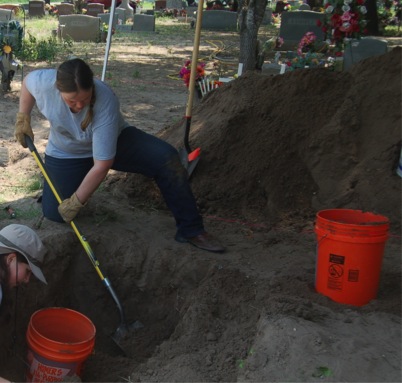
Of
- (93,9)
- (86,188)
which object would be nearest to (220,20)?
(93,9)

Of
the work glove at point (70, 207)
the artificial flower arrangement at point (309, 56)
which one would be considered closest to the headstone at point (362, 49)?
the artificial flower arrangement at point (309, 56)

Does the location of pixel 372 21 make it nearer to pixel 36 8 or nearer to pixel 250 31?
pixel 250 31

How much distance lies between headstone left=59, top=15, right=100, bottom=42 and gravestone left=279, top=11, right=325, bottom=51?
495 centimetres

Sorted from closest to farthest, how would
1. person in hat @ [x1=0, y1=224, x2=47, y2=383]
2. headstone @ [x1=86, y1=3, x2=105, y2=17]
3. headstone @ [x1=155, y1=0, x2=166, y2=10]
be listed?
person in hat @ [x1=0, y1=224, x2=47, y2=383]
headstone @ [x1=86, y1=3, x2=105, y2=17]
headstone @ [x1=155, y1=0, x2=166, y2=10]

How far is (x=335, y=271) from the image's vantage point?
12.5ft

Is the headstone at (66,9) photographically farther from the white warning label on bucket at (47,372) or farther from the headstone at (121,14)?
the white warning label on bucket at (47,372)

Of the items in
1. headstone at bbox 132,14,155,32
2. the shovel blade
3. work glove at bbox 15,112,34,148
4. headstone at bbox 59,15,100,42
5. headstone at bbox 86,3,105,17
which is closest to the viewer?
work glove at bbox 15,112,34,148

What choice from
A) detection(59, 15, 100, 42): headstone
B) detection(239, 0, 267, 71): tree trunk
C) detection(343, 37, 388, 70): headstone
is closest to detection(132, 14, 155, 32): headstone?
detection(59, 15, 100, 42): headstone

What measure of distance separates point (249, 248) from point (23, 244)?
179cm

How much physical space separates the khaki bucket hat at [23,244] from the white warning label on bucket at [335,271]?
5.20ft

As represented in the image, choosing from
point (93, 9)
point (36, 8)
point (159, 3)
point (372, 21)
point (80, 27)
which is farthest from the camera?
point (159, 3)

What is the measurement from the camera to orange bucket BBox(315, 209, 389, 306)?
12.0 feet

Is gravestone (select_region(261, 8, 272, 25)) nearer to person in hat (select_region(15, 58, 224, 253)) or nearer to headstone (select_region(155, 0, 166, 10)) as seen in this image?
headstone (select_region(155, 0, 166, 10))

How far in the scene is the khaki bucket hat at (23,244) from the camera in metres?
3.33
